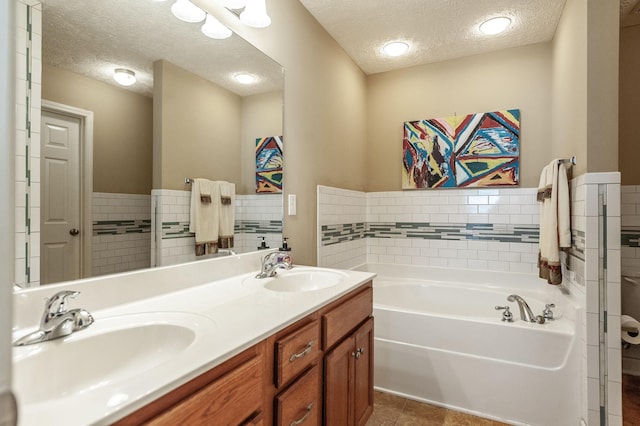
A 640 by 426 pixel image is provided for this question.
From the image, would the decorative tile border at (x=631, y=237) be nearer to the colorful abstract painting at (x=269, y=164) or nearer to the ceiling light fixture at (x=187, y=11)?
the colorful abstract painting at (x=269, y=164)

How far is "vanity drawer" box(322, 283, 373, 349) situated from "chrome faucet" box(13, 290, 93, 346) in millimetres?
771

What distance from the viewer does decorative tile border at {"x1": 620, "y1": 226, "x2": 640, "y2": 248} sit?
97.0 inches

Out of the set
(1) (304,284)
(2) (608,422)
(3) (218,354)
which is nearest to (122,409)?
(3) (218,354)

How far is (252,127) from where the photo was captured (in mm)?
1829

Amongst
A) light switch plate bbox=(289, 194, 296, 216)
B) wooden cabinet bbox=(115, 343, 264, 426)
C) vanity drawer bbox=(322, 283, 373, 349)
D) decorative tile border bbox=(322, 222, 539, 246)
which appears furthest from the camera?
decorative tile border bbox=(322, 222, 539, 246)

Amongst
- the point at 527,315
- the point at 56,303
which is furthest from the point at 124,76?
the point at 527,315

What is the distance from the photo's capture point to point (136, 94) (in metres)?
1.22

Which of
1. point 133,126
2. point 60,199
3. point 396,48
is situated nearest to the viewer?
point 60,199

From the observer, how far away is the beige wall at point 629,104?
2547 millimetres

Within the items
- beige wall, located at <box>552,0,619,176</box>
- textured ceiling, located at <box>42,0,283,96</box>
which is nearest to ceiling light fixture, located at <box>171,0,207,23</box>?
textured ceiling, located at <box>42,0,283,96</box>

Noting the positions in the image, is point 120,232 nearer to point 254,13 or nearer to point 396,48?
point 254,13

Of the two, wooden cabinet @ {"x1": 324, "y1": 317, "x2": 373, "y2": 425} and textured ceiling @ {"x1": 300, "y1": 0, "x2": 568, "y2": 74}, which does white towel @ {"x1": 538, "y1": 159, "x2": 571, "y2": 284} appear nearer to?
textured ceiling @ {"x1": 300, "y1": 0, "x2": 568, "y2": 74}

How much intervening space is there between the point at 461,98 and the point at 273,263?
2.30 meters

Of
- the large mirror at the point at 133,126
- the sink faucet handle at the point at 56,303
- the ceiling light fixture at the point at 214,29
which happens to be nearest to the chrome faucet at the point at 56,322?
the sink faucet handle at the point at 56,303
